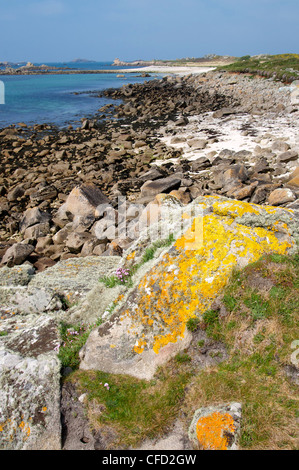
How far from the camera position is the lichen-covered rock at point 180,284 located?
17.2 ft

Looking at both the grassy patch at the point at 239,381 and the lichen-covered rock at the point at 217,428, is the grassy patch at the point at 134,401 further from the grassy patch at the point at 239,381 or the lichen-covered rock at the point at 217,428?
the lichen-covered rock at the point at 217,428

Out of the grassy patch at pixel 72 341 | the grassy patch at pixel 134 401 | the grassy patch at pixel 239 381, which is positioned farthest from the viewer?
the grassy patch at pixel 72 341

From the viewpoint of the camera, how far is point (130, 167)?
22.4m

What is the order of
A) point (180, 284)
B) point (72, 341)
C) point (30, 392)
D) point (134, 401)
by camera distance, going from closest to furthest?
point (134, 401) < point (30, 392) < point (180, 284) < point (72, 341)

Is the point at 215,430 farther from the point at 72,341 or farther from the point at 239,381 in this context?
the point at 72,341

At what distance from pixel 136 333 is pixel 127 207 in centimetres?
1012

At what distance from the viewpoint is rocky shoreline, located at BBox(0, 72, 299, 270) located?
14.3 metres

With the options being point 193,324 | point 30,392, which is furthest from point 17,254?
point 193,324

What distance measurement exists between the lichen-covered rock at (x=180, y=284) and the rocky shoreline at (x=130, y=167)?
512 centimetres

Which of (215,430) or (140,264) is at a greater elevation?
(140,264)

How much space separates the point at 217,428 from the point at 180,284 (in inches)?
88.9

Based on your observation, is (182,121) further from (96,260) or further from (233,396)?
(233,396)

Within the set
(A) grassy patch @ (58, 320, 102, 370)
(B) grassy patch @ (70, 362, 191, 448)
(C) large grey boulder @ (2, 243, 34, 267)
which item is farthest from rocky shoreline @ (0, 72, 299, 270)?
(B) grassy patch @ (70, 362, 191, 448)

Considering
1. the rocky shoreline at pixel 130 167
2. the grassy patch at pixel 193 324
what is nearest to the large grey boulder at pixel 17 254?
the rocky shoreline at pixel 130 167
